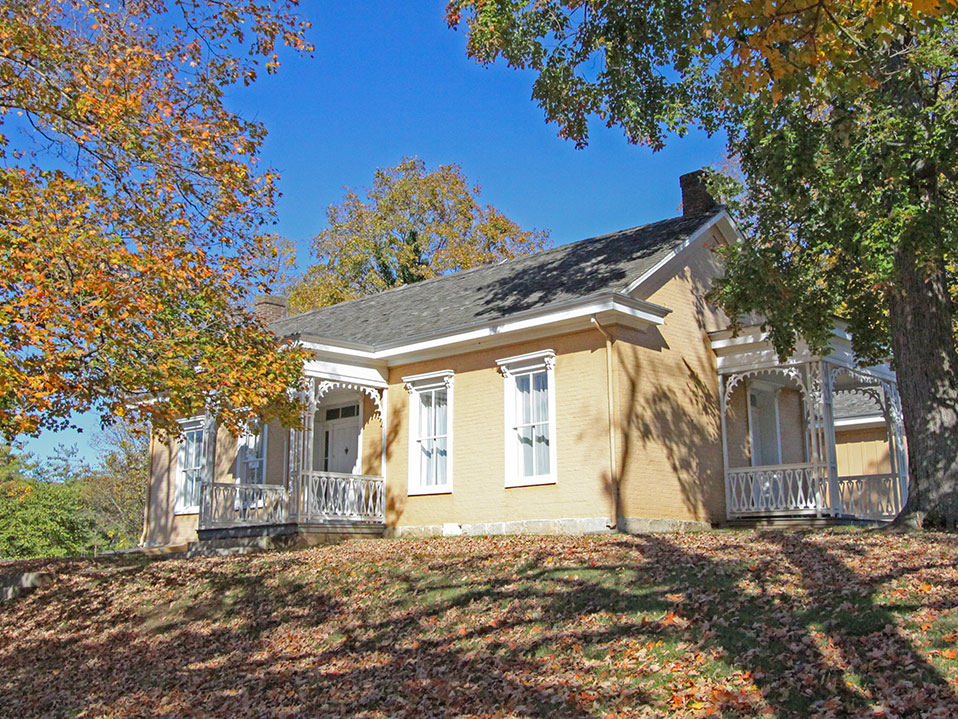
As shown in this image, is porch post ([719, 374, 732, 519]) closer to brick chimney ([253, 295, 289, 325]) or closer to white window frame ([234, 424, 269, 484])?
white window frame ([234, 424, 269, 484])

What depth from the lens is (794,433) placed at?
832 inches

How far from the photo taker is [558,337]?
691 inches

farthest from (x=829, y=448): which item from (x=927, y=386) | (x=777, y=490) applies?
(x=927, y=386)

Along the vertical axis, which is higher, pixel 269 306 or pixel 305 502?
pixel 269 306

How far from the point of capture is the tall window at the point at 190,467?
77.1ft

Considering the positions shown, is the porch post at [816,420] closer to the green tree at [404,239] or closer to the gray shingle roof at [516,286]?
the gray shingle roof at [516,286]

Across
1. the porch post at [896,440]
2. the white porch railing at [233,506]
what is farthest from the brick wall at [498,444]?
the porch post at [896,440]

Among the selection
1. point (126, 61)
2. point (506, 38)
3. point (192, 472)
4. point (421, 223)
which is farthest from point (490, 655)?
point (421, 223)

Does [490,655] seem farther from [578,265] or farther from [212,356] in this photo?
[578,265]

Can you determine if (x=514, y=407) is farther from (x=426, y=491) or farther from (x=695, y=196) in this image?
(x=695, y=196)

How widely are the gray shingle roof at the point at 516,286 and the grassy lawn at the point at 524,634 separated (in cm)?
Result: 510

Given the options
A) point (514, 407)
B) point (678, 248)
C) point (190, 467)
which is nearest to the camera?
point (514, 407)

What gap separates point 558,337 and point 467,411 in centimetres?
242

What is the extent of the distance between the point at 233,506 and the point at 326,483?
2.10m
